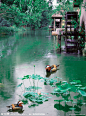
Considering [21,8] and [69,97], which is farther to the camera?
[21,8]

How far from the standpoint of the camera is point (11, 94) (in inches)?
228

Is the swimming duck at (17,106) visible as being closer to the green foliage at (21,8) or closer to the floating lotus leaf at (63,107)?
the floating lotus leaf at (63,107)

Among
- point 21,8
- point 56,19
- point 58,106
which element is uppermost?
point 21,8

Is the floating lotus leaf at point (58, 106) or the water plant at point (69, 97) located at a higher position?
the water plant at point (69, 97)

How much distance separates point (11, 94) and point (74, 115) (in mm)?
2095

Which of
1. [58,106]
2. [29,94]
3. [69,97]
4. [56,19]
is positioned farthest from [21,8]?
[58,106]

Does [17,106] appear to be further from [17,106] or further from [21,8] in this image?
[21,8]

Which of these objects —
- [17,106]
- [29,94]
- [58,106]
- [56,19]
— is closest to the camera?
[17,106]

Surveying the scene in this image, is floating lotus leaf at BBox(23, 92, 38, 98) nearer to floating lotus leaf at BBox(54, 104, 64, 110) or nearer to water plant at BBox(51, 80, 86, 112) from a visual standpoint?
water plant at BBox(51, 80, 86, 112)

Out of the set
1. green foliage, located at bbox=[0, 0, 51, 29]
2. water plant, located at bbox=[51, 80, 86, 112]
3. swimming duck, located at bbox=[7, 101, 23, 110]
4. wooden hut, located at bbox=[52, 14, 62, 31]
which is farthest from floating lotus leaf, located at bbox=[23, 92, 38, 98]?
wooden hut, located at bbox=[52, 14, 62, 31]

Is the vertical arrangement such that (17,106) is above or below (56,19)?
below

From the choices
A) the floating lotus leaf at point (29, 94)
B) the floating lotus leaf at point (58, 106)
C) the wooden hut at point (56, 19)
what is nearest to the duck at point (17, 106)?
the floating lotus leaf at point (29, 94)

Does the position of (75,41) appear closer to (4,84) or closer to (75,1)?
(75,1)

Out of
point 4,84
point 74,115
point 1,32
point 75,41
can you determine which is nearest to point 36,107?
point 74,115
